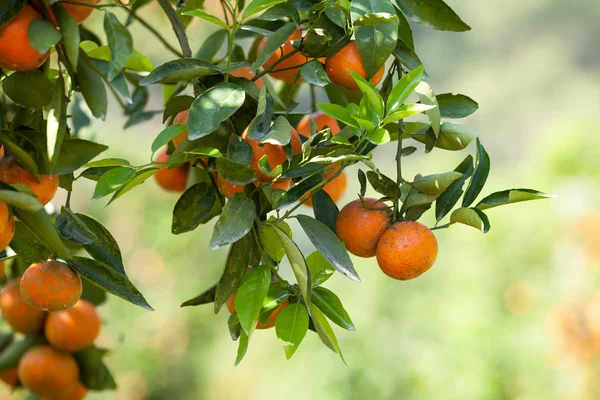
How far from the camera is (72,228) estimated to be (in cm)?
58

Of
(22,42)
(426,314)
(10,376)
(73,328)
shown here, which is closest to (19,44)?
(22,42)

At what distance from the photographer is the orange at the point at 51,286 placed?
60 cm

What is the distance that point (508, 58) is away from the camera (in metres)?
6.82

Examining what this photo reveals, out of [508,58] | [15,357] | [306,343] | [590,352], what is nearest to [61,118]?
[15,357]

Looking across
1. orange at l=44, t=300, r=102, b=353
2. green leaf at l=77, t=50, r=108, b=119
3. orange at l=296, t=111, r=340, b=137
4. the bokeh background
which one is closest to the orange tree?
green leaf at l=77, t=50, r=108, b=119

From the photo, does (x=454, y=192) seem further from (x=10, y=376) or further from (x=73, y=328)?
(x=10, y=376)

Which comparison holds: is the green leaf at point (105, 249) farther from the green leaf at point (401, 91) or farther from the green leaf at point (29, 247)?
the green leaf at point (401, 91)

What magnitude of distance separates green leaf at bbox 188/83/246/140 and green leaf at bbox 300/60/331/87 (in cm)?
5

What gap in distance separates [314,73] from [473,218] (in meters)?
0.17

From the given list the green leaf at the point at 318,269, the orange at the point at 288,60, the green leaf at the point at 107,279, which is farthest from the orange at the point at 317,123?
the green leaf at the point at 107,279

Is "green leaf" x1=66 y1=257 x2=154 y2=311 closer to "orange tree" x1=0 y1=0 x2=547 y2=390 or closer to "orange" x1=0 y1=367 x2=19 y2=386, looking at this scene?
"orange tree" x1=0 y1=0 x2=547 y2=390

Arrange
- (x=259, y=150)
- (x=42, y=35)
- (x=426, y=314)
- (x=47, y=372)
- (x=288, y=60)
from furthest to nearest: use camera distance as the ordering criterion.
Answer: (x=426, y=314) → (x=47, y=372) → (x=288, y=60) → (x=259, y=150) → (x=42, y=35)

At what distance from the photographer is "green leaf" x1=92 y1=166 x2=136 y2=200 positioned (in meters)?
0.57

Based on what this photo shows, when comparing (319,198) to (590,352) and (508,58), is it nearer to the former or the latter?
(590,352)
